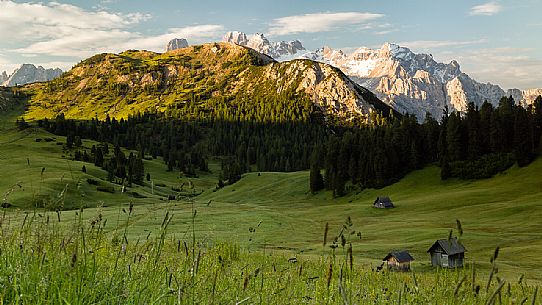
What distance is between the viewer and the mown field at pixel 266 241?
4641 mm

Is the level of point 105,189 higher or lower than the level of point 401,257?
lower

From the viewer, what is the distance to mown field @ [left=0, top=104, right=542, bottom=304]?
464 centimetres

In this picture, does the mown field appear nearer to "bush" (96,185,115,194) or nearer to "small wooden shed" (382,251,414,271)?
"small wooden shed" (382,251,414,271)

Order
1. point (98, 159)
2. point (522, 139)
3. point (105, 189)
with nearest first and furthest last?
point (522, 139), point (105, 189), point (98, 159)

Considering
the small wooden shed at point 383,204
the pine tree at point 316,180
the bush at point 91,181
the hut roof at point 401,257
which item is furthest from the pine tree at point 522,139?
the bush at point 91,181

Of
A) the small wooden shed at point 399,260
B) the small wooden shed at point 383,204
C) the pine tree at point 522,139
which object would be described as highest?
the pine tree at point 522,139

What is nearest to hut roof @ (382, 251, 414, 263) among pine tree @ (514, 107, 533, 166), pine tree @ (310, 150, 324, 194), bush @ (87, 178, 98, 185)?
pine tree @ (514, 107, 533, 166)

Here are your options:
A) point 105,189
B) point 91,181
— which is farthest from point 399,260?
point 91,181

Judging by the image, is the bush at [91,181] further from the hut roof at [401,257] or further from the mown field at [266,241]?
the hut roof at [401,257]

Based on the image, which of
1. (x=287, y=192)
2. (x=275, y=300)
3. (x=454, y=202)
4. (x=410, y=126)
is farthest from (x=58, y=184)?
(x=275, y=300)

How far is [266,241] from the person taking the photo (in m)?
6.56

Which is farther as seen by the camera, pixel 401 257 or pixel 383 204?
pixel 383 204

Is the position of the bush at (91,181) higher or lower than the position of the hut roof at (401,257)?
lower

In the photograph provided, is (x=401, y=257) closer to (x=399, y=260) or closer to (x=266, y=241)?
(x=399, y=260)
